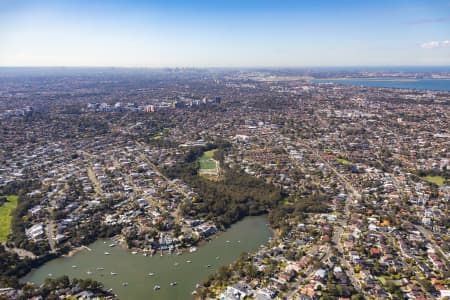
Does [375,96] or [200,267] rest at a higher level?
[375,96]

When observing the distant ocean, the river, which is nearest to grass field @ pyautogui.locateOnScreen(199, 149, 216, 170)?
the river

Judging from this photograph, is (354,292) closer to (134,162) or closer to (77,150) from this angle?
(134,162)

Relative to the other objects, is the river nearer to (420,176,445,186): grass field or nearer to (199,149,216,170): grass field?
(199,149,216,170): grass field

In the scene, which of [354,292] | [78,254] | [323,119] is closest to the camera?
[354,292]

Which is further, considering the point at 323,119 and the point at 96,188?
the point at 323,119

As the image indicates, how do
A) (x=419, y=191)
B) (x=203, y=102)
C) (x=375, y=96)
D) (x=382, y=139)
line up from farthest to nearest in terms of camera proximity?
1. (x=375, y=96)
2. (x=203, y=102)
3. (x=382, y=139)
4. (x=419, y=191)

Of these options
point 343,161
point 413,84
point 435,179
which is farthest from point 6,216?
point 413,84

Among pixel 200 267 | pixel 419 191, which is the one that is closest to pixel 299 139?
pixel 419 191
